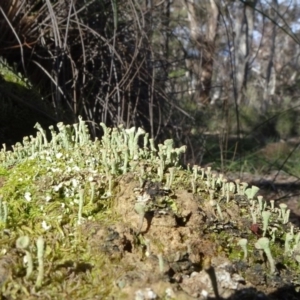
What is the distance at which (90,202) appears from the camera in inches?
51.3

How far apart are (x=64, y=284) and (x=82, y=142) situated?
66 cm

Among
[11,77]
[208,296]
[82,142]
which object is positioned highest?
[11,77]

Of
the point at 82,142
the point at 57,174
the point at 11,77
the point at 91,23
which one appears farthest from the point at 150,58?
the point at 57,174

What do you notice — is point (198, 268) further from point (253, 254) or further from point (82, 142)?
point (82, 142)

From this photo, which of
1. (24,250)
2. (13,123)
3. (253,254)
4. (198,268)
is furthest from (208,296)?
(13,123)

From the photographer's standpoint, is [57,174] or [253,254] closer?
[253,254]

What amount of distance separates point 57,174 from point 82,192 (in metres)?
0.20

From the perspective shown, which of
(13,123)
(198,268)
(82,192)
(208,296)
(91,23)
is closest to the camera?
(208,296)

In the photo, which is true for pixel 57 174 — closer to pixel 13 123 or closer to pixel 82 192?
pixel 82 192

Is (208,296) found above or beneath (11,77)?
beneath

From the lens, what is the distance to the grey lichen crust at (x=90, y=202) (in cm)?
111

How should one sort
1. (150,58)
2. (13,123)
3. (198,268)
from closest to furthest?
(198,268)
(13,123)
(150,58)

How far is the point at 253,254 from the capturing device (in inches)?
46.9

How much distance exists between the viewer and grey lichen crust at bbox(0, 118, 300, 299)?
1.11 metres
